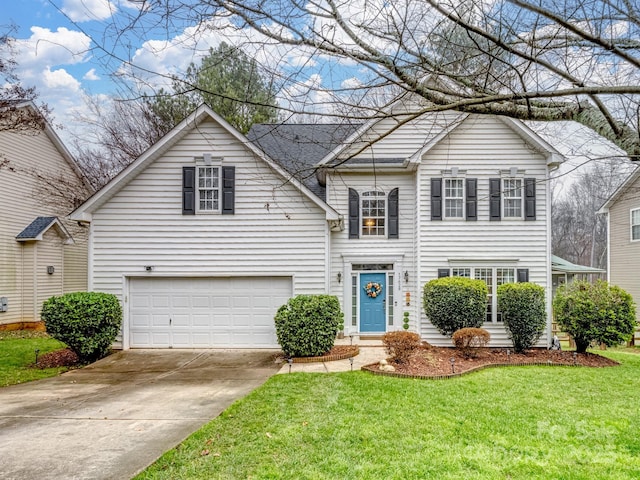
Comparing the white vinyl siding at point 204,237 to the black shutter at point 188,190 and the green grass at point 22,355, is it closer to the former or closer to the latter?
the black shutter at point 188,190

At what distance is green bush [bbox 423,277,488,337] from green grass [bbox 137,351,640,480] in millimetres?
2924

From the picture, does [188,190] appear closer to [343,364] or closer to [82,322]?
[82,322]

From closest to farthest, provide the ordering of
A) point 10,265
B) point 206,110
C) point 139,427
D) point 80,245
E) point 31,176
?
point 139,427 < point 206,110 < point 10,265 < point 31,176 < point 80,245

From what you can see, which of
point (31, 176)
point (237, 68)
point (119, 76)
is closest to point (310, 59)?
point (237, 68)

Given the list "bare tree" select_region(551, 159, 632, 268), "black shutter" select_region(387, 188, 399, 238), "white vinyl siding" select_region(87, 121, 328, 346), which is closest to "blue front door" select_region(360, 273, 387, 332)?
"black shutter" select_region(387, 188, 399, 238)

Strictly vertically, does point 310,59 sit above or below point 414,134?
below

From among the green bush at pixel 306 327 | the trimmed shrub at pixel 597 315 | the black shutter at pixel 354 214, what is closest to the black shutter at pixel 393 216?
the black shutter at pixel 354 214

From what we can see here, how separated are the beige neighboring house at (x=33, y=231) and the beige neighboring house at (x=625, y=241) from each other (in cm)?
2354

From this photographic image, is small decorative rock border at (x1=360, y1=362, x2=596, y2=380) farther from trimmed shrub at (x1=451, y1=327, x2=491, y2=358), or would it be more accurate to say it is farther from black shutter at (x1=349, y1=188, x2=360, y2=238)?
black shutter at (x1=349, y1=188, x2=360, y2=238)

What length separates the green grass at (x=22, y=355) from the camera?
8617mm

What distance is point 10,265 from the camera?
15.1 metres

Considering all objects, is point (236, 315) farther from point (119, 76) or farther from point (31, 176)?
point (31, 176)

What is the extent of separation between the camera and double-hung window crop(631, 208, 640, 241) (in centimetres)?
1812

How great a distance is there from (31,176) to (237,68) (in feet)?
53.9
